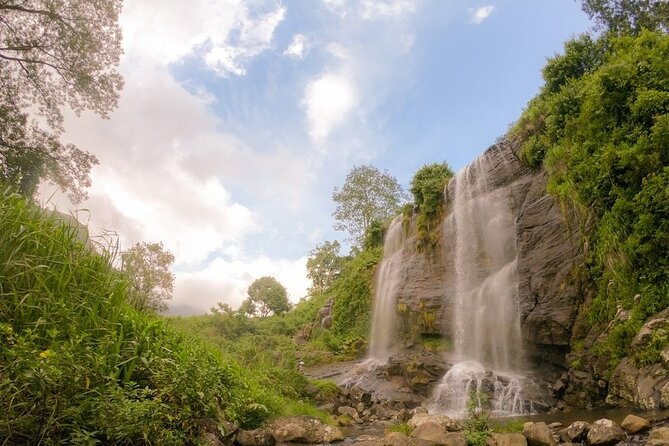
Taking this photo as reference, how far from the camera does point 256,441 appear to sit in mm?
6691

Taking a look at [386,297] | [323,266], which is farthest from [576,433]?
[323,266]

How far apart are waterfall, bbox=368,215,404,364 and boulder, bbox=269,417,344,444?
12.8 meters

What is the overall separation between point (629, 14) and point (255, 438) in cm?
2199

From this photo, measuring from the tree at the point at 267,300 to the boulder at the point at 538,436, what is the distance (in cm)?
4568

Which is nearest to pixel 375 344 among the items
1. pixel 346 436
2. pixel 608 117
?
pixel 346 436

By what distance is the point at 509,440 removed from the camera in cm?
643

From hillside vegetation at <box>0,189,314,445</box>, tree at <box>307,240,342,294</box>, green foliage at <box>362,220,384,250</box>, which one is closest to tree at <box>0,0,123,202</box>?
hillside vegetation at <box>0,189,314,445</box>

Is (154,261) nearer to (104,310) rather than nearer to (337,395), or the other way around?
(337,395)

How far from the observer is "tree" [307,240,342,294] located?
4419cm

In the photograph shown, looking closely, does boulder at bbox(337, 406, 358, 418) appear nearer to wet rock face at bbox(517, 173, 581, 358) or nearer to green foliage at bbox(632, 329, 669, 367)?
wet rock face at bbox(517, 173, 581, 358)

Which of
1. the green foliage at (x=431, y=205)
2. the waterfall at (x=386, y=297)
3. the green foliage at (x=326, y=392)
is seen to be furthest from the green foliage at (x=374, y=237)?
the green foliage at (x=326, y=392)

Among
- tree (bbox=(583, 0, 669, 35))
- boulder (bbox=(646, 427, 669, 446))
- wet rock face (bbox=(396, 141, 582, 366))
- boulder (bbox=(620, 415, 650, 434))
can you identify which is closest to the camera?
boulder (bbox=(646, 427, 669, 446))

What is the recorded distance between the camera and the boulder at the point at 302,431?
24.8 ft

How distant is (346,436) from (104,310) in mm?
6198
